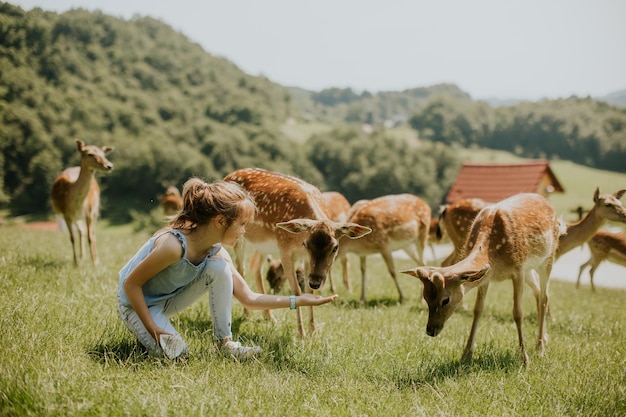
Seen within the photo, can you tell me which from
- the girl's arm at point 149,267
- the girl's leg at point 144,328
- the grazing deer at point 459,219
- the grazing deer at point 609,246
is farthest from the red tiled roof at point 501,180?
the girl's arm at point 149,267

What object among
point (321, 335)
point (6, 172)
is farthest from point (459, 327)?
point (6, 172)

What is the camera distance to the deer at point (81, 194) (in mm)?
8281

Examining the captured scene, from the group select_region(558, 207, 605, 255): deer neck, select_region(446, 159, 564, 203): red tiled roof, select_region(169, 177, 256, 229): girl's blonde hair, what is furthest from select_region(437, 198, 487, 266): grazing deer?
select_region(446, 159, 564, 203): red tiled roof

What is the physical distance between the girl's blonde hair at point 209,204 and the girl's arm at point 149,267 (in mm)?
257

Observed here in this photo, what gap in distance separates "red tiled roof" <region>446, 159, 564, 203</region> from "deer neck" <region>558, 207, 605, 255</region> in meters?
16.0

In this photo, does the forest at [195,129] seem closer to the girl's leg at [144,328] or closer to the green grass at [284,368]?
the green grass at [284,368]

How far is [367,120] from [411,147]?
5154cm

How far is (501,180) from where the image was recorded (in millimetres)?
25188

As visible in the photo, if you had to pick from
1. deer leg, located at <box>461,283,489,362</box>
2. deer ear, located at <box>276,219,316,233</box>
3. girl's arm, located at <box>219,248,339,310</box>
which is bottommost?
deer leg, located at <box>461,283,489,362</box>

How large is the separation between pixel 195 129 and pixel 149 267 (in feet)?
236

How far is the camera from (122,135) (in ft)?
198

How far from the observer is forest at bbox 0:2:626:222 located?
2852 cm

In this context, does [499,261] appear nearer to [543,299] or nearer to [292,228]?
[543,299]

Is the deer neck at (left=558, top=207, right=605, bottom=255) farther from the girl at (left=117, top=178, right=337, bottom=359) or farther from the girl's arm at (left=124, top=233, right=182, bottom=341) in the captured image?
the girl's arm at (left=124, top=233, right=182, bottom=341)
